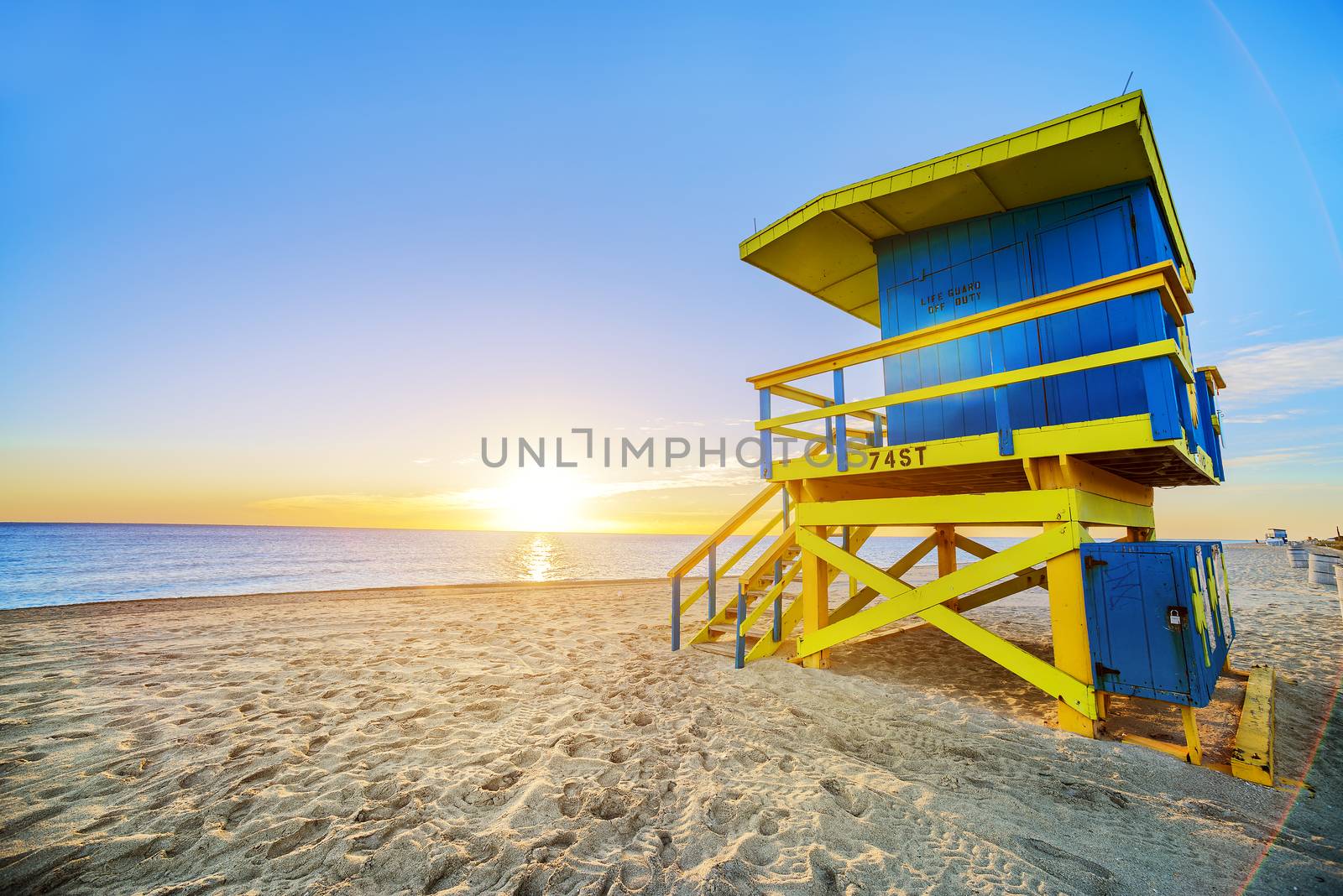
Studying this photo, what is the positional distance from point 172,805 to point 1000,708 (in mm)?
6673

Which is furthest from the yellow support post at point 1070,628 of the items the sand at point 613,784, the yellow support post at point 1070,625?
the sand at point 613,784

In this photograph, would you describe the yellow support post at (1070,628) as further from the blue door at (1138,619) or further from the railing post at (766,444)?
the railing post at (766,444)

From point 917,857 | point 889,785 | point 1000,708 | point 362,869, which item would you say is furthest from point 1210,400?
point 362,869

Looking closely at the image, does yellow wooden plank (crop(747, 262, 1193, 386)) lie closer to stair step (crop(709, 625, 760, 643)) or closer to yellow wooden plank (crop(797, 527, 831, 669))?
yellow wooden plank (crop(797, 527, 831, 669))

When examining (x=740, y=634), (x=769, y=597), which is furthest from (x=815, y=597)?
(x=740, y=634)

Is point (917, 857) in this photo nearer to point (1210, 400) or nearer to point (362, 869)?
point (362, 869)

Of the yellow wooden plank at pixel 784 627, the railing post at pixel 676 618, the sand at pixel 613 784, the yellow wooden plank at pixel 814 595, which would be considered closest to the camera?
the sand at pixel 613 784

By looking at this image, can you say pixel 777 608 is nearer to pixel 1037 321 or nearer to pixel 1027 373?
pixel 1027 373

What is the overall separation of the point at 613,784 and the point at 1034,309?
16.6 feet

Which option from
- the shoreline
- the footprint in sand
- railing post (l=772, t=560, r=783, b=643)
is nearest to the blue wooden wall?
railing post (l=772, t=560, r=783, b=643)

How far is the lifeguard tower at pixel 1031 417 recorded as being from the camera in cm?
420

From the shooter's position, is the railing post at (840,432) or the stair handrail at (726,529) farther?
the stair handrail at (726,529)

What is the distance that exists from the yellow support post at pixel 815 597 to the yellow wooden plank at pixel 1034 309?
2127mm

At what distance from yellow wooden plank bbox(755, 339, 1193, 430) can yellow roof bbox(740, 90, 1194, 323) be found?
2001 mm
